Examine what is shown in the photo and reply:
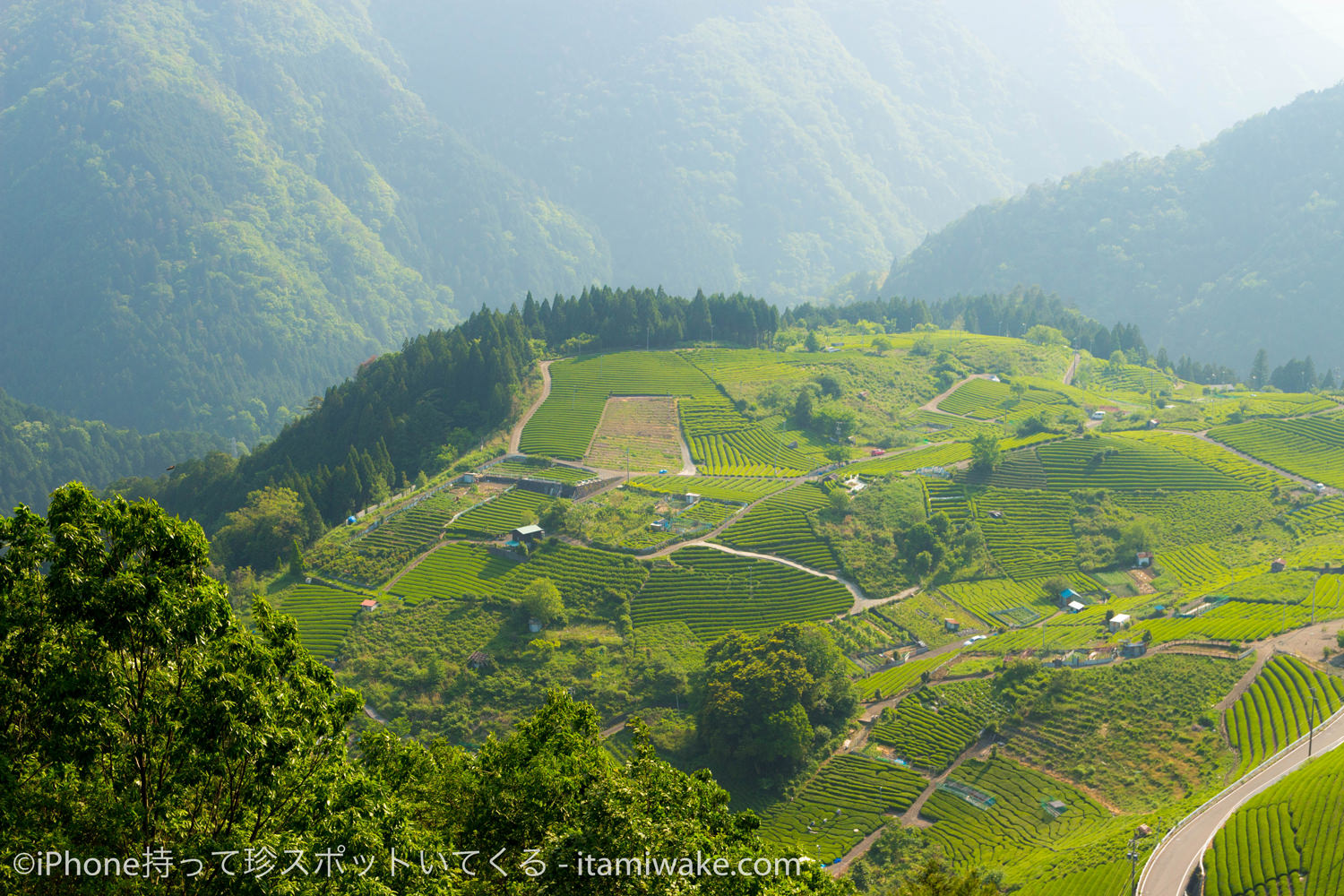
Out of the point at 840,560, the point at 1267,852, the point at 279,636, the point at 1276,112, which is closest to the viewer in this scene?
the point at 279,636

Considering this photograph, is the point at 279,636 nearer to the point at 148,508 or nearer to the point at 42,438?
the point at 148,508

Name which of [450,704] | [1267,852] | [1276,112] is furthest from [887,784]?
[1276,112]

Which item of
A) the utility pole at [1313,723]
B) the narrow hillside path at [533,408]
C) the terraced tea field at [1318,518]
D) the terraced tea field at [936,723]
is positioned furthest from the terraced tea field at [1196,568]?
the narrow hillside path at [533,408]

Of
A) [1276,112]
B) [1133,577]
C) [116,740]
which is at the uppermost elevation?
[1276,112]

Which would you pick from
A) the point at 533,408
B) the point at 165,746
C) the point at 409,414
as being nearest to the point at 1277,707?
the point at 165,746

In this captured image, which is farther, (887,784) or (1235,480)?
(1235,480)

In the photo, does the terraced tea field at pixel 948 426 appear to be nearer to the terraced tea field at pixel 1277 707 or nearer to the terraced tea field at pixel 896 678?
the terraced tea field at pixel 896 678

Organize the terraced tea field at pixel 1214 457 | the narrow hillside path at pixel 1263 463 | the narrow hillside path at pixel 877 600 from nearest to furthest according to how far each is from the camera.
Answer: the narrow hillside path at pixel 877 600, the narrow hillside path at pixel 1263 463, the terraced tea field at pixel 1214 457
